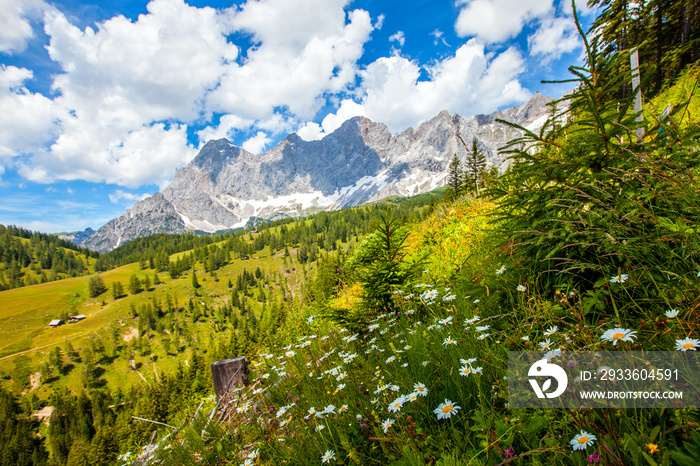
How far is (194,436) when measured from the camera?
379 centimetres

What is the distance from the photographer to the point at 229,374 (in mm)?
5223

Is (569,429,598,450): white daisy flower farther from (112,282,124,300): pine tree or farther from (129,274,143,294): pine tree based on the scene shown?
(112,282,124,300): pine tree

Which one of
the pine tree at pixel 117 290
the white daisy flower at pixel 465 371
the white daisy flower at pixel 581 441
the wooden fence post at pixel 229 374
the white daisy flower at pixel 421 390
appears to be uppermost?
the white daisy flower at pixel 581 441

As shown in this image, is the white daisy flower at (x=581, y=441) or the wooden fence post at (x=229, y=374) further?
the wooden fence post at (x=229, y=374)

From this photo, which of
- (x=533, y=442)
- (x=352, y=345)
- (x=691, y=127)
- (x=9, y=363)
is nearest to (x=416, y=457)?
(x=533, y=442)

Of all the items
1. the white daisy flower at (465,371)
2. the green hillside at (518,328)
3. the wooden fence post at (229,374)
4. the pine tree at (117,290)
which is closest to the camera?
the green hillside at (518,328)

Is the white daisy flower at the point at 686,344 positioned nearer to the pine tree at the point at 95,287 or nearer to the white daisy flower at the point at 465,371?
the white daisy flower at the point at 465,371

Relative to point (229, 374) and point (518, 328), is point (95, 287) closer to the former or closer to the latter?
point (229, 374)

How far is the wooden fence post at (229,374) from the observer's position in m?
5.18

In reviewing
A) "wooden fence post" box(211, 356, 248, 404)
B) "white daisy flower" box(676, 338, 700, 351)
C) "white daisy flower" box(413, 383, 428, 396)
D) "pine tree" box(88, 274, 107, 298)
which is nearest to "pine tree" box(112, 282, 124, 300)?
"pine tree" box(88, 274, 107, 298)

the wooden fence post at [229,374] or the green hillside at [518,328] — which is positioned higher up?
the green hillside at [518,328]

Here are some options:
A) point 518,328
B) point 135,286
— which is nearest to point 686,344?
point 518,328

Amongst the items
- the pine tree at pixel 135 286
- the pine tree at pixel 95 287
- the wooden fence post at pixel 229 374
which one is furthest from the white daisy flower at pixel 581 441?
the pine tree at pixel 95 287

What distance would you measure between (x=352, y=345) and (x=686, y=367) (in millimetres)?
3084
